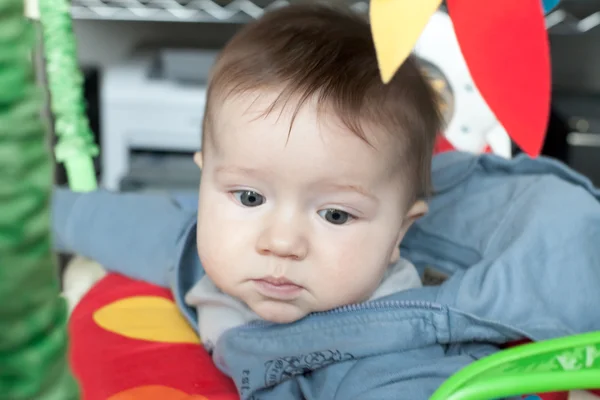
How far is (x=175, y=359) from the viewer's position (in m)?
0.60

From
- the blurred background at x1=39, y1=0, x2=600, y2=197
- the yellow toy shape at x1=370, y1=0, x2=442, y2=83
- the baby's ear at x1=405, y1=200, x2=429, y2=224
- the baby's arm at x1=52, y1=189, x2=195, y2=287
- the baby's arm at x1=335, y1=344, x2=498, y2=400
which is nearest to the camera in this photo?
the yellow toy shape at x1=370, y1=0, x2=442, y2=83

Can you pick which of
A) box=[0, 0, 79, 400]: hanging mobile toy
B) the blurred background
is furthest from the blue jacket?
the blurred background

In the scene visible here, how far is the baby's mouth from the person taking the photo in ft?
1.78

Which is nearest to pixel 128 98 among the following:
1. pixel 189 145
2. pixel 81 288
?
pixel 189 145

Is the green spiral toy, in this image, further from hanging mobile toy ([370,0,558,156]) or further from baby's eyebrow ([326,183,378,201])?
baby's eyebrow ([326,183,378,201])

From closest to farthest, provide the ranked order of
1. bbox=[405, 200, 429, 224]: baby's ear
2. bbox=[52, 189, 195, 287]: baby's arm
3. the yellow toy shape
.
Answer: the yellow toy shape → bbox=[405, 200, 429, 224]: baby's ear → bbox=[52, 189, 195, 287]: baby's arm

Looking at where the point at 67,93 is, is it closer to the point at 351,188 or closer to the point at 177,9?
the point at 351,188

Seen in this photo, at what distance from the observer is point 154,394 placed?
1.77ft

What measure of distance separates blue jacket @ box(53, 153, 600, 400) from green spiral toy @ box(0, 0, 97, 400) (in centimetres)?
34

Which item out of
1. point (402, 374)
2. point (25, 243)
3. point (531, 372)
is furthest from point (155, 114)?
point (25, 243)

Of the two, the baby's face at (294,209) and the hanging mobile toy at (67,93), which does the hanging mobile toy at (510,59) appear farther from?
the hanging mobile toy at (67,93)

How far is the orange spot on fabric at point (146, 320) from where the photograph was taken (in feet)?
2.09

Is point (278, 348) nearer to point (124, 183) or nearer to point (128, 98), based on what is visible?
point (124, 183)

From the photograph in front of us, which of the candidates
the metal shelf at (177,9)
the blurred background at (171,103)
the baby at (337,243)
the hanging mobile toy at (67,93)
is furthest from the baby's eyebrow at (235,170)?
the metal shelf at (177,9)
